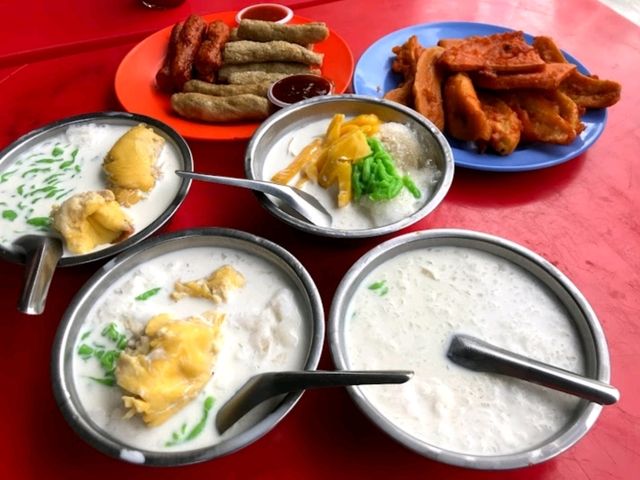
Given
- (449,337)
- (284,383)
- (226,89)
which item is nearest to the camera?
(284,383)

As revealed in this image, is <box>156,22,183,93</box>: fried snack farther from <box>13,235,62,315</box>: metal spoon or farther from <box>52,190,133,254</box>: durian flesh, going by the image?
<box>13,235,62,315</box>: metal spoon

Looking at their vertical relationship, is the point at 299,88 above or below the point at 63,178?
above

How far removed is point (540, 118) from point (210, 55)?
1432 millimetres

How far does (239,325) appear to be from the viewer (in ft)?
4.42

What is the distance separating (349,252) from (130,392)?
2.66ft

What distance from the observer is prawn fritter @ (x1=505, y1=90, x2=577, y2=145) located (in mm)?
1988

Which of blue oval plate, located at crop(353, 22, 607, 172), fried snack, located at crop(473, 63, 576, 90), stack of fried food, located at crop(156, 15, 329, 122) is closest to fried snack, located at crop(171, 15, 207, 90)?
stack of fried food, located at crop(156, 15, 329, 122)

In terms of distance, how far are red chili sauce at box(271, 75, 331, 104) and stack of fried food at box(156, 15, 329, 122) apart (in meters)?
0.08

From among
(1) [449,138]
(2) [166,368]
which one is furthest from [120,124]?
(1) [449,138]

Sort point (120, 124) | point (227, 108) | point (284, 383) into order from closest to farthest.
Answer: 1. point (284, 383)
2. point (120, 124)
3. point (227, 108)

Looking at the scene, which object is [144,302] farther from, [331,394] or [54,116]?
[54,116]

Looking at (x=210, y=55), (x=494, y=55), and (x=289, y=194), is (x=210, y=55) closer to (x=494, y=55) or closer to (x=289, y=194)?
(x=289, y=194)

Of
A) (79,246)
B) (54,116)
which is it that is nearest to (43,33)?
(54,116)

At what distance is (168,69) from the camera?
231 centimetres
